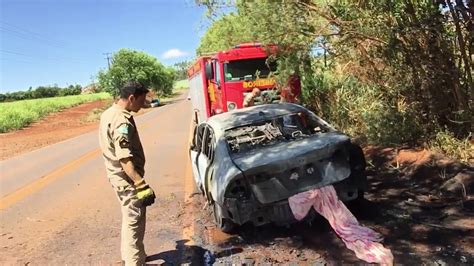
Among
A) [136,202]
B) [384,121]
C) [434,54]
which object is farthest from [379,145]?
[136,202]

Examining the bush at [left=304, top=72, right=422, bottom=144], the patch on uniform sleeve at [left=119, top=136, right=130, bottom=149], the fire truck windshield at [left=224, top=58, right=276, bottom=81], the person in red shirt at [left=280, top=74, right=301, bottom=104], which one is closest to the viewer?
the patch on uniform sleeve at [left=119, top=136, right=130, bottom=149]

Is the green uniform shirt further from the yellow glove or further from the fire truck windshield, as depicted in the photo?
the fire truck windshield

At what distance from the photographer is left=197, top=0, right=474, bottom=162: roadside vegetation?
790 cm

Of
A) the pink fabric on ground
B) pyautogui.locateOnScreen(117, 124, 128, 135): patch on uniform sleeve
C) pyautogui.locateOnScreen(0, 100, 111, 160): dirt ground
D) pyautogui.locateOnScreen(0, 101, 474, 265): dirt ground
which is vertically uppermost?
pyautogui.locateOnScreen(117, 124, 128, 135): patch on uniform sleeve

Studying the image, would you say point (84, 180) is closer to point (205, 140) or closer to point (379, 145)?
point (205, 140)

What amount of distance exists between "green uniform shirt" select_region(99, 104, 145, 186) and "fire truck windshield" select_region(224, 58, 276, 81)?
7934mm

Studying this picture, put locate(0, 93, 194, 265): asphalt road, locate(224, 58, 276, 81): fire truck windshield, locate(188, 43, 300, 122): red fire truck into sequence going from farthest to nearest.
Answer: locate(224, 58, 276, 81): fire truck windshield, locate(188, 43, 300, 122): red fire truck, locate(0, 93, 194, 265): asphalt road

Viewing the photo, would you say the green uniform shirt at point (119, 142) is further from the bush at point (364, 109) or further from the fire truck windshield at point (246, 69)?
the fire truck windshield at point (246, 69)

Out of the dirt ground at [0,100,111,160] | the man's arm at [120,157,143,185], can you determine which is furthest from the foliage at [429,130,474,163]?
the dirt ground at [0,100,111,160]

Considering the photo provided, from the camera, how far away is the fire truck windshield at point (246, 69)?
12625mm

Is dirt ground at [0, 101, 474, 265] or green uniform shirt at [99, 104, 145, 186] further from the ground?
green uniform shirt at [99, 104, 145, 186]

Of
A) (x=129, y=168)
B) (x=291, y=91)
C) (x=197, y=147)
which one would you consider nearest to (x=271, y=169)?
(x=129, y=168)

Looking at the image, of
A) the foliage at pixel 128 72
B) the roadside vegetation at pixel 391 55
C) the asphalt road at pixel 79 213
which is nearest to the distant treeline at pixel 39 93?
the foliage at pixel 128 72

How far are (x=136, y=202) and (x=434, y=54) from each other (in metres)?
5.81
